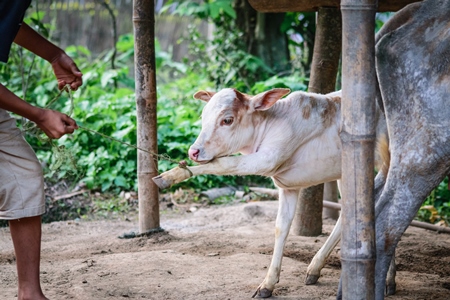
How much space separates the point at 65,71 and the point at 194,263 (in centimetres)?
164

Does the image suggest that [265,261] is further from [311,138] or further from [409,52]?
[409,52]

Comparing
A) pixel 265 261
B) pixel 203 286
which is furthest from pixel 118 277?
pixel 265 261

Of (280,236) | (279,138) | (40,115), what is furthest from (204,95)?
(40,115)

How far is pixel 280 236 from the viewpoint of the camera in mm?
4199

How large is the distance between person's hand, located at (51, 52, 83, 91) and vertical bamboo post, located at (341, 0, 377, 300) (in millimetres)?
1657

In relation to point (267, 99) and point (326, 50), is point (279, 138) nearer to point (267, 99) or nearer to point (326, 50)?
point (267, 99)

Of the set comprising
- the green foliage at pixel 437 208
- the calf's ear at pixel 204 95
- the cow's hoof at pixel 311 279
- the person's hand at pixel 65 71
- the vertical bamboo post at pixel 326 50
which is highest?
the vertical bamboo post at pixel 326 50

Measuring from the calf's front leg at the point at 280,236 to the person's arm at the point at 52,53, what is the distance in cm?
151

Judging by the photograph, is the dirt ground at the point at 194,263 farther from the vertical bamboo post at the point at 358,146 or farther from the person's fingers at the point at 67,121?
the person's fingers at the point at 67,121

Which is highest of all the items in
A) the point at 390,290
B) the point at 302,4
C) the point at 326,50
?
the point at 302,4

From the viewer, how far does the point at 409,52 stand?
134 inches

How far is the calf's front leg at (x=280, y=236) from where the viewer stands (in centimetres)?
400

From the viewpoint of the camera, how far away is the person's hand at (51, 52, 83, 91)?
3.87 meters

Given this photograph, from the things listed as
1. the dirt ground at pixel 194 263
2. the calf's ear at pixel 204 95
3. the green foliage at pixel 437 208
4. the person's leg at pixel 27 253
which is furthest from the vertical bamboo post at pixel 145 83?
the green foliage at pixel 437 208
